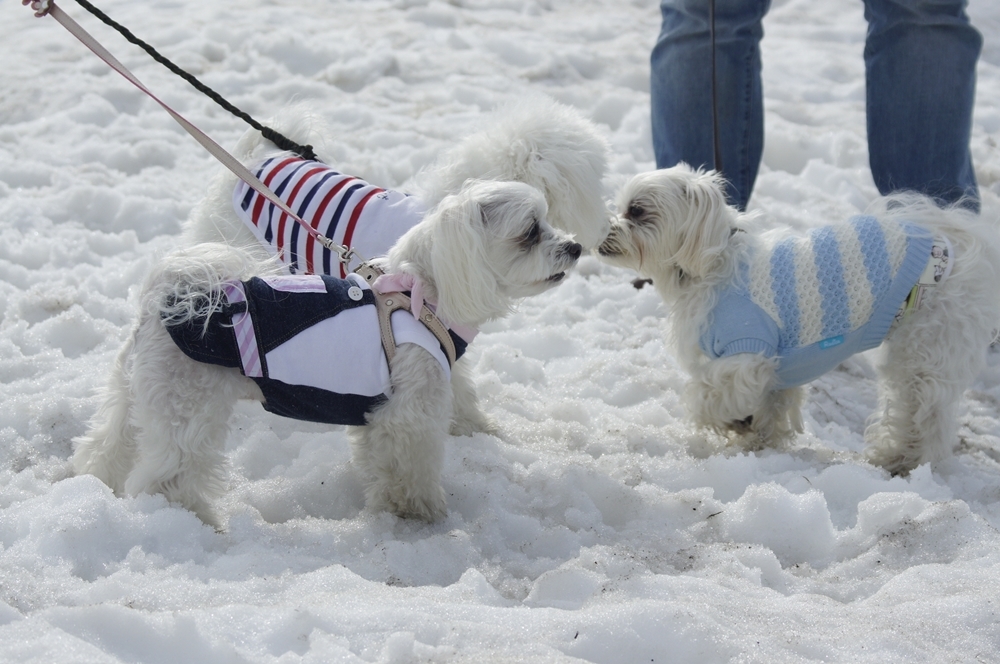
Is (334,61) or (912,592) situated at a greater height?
(334,61)

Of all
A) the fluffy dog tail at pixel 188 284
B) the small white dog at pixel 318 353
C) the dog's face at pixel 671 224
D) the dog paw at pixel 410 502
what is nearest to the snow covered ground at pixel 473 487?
the dog paw at pixel 410 502

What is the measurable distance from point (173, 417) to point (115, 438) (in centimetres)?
32

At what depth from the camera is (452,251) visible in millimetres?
2613

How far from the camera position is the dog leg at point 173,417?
238 cm

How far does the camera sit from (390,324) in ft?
8.51

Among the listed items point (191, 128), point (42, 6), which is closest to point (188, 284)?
point (191, 128)

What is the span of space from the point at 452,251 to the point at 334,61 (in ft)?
13.9

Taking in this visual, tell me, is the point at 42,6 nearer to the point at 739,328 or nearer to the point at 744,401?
the point at 739,328

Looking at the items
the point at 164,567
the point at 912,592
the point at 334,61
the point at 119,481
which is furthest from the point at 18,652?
the point at 334,61

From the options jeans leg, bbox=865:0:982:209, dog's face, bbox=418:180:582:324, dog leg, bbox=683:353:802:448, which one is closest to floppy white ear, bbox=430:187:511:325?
dog's face, bbox=418:180:582:324

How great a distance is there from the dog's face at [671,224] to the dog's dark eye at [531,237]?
0.71m

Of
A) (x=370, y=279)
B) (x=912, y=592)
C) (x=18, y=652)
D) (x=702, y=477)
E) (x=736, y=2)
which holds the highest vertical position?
(x=736, y=2)

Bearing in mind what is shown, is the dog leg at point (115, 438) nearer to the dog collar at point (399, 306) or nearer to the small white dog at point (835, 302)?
the dog collar at point (399, 306)

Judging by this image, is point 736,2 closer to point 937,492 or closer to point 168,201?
point 937,492
